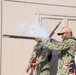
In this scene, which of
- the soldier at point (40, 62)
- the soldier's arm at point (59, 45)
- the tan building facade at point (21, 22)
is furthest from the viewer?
the tan building facade at point (21, 22)

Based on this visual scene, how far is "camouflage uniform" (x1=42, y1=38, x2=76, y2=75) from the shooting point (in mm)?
6176

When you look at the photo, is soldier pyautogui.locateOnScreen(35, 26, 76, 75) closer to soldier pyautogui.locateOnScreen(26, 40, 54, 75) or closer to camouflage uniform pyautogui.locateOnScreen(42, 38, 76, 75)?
camouflage uniform pyautogui.locateOnScreen(42, 38, 76, 75)

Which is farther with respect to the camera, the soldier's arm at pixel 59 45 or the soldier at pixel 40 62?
the soldier at pixel 40 62

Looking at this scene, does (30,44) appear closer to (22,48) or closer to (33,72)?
(22,48)

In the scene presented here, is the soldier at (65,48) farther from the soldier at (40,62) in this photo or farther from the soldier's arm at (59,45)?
the soldier at (40,62)

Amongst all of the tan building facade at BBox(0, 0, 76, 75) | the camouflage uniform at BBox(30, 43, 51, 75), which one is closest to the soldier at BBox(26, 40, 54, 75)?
the camouflage uniform at BBox(30, 43, 51, 75)

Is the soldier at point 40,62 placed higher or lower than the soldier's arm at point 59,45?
lower

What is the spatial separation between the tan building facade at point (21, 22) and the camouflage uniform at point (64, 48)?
1168 mm

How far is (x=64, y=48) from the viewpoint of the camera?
6188mm

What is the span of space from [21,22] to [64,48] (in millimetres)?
1824

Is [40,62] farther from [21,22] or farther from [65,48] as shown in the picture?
[21,22]

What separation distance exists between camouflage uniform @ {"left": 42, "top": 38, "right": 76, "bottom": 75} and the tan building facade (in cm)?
117

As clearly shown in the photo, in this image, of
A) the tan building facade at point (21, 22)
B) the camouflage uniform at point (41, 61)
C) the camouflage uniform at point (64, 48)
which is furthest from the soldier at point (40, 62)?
the camouflage uniform at point (64, 48)

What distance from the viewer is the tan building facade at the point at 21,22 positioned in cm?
760
